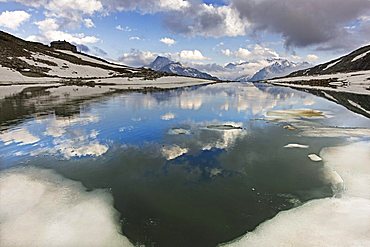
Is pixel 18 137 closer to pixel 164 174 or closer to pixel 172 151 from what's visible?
pixel 172 151

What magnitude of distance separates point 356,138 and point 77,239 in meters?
16.5

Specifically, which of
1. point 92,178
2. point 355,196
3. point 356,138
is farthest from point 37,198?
point 356,138

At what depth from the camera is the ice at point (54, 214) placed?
750cm

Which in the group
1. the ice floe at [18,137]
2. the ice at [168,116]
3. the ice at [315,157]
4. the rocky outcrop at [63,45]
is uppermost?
the rocky outcrop at [63,45]

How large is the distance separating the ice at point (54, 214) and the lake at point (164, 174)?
37 millimetres

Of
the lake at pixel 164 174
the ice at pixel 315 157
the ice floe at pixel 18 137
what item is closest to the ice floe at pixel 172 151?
the lake at pixel 164 174

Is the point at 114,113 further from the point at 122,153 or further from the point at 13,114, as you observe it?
the point at 122,153

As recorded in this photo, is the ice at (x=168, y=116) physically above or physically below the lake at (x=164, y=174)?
below

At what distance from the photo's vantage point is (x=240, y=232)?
7.88 metres

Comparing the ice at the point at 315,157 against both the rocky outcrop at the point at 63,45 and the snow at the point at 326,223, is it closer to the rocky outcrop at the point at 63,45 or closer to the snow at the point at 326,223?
the snow at the point at 326,223

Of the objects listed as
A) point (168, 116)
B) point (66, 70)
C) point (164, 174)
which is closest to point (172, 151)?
point (164, 174)

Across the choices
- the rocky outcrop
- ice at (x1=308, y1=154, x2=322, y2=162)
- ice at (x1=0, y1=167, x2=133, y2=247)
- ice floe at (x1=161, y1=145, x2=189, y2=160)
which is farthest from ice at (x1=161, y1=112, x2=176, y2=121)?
the rocky outcrop

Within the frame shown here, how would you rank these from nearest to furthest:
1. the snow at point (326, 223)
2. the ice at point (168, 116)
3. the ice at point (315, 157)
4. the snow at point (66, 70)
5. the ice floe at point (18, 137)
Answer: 1. the snow at point (326, 223)
2. the ice at point (315, 157)
3. the ice floe at point (18, 137)
4. the ice at point (168, 116)
5. the snow at point (66, 70)

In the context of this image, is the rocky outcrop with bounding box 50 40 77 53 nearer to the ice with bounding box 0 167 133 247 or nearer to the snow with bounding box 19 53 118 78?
the snow with bounding box 19 53 118 78
